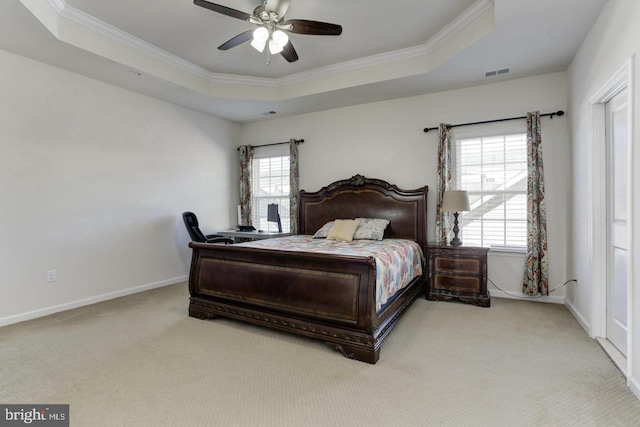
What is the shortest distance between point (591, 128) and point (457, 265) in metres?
1.92

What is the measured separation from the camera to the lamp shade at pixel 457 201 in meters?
3.89

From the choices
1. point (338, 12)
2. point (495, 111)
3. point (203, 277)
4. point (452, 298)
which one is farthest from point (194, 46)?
point (452, 298)

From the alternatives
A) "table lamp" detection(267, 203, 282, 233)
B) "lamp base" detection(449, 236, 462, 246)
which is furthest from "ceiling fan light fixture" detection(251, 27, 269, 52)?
"lamp base" detection(449, 236, 462, 246)

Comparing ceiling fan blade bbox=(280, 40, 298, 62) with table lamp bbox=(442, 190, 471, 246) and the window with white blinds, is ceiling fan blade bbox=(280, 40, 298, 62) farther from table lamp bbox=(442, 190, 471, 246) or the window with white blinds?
the window with white blinds

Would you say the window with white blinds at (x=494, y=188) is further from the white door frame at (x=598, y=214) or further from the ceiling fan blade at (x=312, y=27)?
the ceiling fan blade at (x=312, y=27)

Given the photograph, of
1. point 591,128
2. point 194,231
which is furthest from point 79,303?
point 591,128

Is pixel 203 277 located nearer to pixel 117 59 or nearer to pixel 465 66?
pixel 117 59

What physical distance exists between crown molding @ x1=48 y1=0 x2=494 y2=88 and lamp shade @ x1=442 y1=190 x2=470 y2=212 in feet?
5.79

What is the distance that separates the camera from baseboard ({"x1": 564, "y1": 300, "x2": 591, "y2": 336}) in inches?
116

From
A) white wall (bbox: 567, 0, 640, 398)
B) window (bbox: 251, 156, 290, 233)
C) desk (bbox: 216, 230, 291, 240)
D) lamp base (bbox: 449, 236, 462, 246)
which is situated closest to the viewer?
white wall (bbox: 567, 0, 640, 398)

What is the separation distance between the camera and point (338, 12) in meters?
3.14

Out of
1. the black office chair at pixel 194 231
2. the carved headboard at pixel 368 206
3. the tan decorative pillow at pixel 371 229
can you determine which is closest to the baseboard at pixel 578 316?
the carved headboard at pixel 368 206

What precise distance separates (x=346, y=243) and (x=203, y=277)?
5.69ft

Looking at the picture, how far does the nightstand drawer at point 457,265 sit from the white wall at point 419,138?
0.58m
